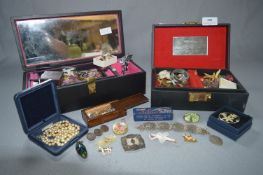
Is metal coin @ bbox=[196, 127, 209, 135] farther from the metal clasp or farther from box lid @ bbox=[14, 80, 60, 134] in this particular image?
box lid @ bbox=[14, 80, 60, 134]

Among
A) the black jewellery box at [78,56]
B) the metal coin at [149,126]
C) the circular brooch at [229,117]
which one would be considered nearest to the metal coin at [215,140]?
the circular brooch at [229,117]

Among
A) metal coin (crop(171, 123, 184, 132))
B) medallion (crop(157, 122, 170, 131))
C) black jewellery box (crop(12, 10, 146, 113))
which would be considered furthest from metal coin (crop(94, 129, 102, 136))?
metal coin (crop(171, 123, 184, 132))

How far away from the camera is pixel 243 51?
3271 millimetres

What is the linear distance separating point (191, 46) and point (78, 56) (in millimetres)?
1123

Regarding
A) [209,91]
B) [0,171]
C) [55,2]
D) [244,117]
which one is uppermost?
[55,2]

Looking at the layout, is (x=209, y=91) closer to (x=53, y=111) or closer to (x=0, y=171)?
(x=53, y=111)

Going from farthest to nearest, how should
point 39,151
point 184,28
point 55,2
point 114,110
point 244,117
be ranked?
point 55,2
point 184,28
point 114,110
point 244,117
point 39,151

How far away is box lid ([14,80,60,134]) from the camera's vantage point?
1.74 m

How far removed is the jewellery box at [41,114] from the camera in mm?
1741

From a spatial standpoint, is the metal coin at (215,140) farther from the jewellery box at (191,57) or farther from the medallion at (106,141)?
the medallion at (106,141)

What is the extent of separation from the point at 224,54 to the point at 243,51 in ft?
3.04

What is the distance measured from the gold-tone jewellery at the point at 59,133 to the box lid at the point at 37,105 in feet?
0.28

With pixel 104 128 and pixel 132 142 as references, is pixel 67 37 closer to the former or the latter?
pixel 104 128

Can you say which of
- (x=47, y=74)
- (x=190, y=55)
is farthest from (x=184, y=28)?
(x=47, y=74)
